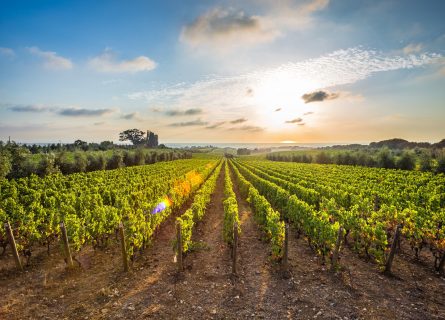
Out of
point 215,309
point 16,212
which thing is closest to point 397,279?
point 215,309

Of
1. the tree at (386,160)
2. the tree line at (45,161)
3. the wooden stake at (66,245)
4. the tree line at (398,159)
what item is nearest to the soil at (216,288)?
the wooden stake at (66,245)

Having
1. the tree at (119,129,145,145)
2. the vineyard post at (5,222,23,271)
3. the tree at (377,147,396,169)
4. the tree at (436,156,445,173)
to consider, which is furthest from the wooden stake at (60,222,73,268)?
the tree at (119,129,145,145)

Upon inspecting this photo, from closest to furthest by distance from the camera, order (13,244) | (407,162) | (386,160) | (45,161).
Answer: (13,244), (45,161), (407,162), (386,160)

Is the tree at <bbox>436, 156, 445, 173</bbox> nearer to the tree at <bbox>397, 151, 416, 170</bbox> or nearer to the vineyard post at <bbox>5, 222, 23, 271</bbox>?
the tree at <bbox>397, 151, 416, 170</bbox>

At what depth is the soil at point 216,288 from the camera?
23.3ft

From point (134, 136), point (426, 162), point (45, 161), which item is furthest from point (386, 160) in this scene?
point (134, 136)

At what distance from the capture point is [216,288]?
27.4 feet

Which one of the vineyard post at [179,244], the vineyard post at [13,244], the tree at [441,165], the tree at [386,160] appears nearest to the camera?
the vineyard post at [13,244]

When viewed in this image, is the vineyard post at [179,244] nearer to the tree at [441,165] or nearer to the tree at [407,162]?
the tree at [441,165]

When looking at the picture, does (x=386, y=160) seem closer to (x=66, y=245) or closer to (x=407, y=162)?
(x=407, y=162)

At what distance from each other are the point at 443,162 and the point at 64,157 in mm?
64853

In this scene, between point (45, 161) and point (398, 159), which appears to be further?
point (398, 159)

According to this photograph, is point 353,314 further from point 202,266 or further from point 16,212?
point 16,212

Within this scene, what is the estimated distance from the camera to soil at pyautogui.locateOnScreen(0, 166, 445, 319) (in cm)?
711
